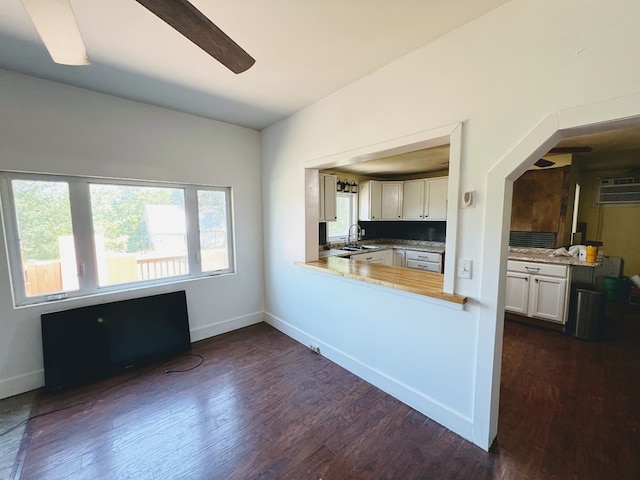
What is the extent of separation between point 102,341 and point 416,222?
542cm

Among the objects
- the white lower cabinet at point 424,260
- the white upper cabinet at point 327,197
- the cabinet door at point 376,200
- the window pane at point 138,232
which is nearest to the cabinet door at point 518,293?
the white lower cabinet at point 424,260

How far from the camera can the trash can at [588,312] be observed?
303cm

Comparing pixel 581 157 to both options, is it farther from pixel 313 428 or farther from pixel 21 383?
pixel 21 383

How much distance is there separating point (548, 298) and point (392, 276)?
252 centimetres

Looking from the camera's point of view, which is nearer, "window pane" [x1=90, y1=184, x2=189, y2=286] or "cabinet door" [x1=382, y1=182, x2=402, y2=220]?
"window pane" [x1=90, y1=184, x2=189, y2=286]

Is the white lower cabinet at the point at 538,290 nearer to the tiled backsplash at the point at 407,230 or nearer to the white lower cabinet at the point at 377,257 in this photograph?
the tiled backsplash at the point at 407,230

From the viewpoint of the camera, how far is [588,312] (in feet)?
10.1

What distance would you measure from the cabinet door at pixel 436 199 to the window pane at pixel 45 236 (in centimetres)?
526

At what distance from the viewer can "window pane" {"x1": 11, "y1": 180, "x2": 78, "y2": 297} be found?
231cm

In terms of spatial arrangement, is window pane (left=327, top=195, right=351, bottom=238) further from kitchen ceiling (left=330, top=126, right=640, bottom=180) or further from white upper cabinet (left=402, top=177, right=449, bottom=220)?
white upper cabinet (left=402, top=177, right=449, bottom=220)

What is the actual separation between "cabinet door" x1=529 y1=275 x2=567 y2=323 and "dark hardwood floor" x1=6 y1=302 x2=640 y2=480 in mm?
610

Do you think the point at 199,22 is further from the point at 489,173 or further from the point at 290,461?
the point at 290,461

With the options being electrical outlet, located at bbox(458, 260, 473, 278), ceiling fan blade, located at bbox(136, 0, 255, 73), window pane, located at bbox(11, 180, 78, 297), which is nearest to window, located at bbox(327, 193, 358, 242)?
electrical outlet, located at bbox(458, 260, 473, 278)

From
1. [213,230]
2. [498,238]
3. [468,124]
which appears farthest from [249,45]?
[213,230]
